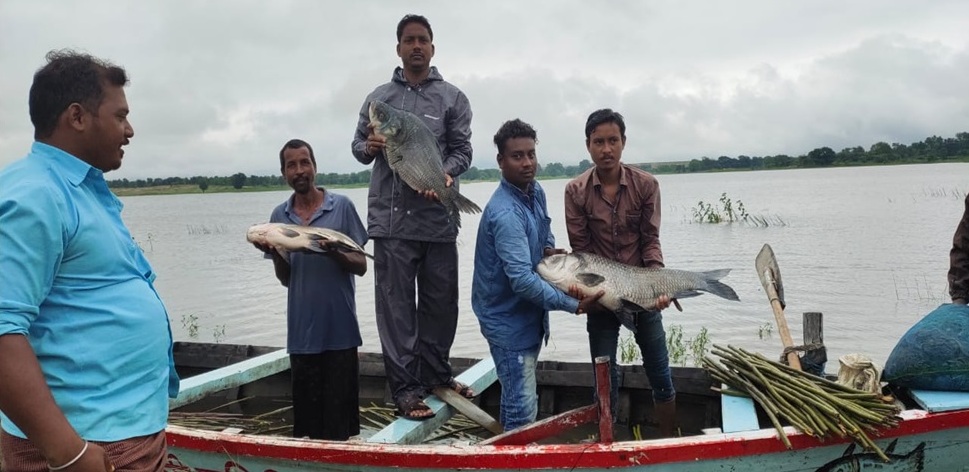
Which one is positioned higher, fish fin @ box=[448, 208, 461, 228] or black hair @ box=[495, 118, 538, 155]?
black hair @ box=[495, 118, 538, 155]

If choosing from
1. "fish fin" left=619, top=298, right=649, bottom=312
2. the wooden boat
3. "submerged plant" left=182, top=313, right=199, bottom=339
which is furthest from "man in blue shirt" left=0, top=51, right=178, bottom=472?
"submerged plant" left=182, top=313, right=199, bottom=339

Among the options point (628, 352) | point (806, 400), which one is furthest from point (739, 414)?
point (628, 352)

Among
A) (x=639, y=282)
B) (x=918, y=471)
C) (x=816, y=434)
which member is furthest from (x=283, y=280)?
(x=918, y=471)

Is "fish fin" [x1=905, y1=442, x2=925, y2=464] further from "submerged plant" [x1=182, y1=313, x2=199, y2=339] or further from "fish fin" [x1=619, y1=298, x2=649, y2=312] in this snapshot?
"submerged plant" [x1=182, y1=313, x2=199, y2=339]

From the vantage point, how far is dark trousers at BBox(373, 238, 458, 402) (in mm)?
4492

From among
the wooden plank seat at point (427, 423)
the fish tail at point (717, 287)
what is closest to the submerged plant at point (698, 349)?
the wooden plank seat at point (427, 423)

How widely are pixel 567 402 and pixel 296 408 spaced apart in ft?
7.30

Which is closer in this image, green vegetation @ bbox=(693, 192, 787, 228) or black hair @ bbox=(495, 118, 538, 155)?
black hair @ bbox=(495, 118, 538, 155)

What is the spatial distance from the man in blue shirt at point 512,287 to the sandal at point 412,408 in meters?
0.58

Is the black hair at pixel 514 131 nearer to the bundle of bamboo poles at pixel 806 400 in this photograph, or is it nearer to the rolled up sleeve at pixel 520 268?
the rolled up sleeve at pixel 520 268

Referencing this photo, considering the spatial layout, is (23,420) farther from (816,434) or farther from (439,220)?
(816,434)

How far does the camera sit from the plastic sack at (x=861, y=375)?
3932 millimetres

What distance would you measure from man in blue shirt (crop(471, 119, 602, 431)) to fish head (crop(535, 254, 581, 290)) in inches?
3.2

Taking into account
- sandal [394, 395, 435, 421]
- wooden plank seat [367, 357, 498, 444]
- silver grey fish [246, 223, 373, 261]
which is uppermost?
silver grey fish [246, 223, 373, 261]
